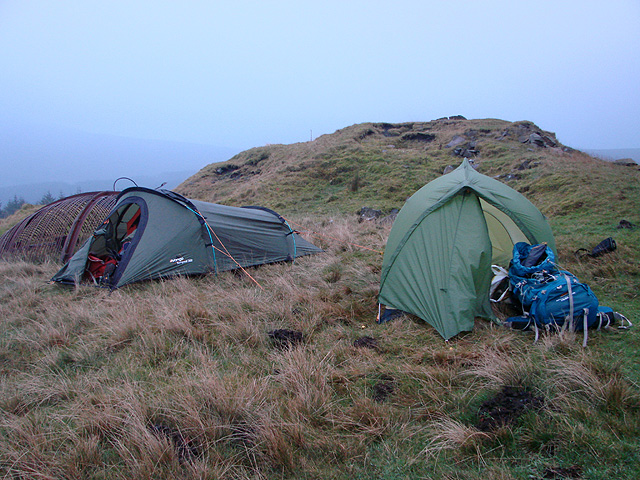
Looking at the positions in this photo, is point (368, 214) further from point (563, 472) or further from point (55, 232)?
point (563, 472)

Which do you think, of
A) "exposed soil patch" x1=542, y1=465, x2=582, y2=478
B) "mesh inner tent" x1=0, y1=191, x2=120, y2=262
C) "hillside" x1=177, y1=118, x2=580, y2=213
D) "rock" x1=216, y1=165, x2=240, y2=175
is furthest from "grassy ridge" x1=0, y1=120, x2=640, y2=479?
"rock" x1=216, y1=165, x2=240, y2=175

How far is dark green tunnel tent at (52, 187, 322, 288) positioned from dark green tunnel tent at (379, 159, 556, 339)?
10.9ft

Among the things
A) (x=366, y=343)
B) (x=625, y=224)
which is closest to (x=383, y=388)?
(x=366, y=343)

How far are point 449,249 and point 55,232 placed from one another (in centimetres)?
1002

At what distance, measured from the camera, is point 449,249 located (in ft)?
14.6

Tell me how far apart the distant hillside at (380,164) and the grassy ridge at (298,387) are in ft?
30.8

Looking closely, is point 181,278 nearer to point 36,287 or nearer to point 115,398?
point 36,287

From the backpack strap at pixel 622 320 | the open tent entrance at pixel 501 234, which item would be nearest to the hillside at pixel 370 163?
the open tent entrance at pixel 501 234

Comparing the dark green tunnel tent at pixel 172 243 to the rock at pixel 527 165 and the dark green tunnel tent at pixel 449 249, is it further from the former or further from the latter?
the rock at pixel 527 165

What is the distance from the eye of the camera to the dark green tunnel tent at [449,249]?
13.9ft

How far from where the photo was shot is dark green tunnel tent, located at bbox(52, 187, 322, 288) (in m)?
6.51

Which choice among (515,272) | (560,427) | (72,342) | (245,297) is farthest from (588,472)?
(72,342)

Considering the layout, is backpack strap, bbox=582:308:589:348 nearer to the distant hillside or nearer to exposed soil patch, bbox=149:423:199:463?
exposed soil patch, bbox=149:423:199:463

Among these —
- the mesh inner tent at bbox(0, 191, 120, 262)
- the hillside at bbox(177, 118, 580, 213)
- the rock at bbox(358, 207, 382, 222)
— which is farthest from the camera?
the hillside at bbox(177, 118, 580, 213)
